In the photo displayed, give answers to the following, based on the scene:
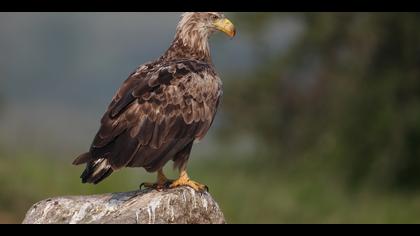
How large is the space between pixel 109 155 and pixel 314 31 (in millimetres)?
17518

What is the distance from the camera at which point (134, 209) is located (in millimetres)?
8961

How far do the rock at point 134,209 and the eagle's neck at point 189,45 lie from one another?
79.4 inches

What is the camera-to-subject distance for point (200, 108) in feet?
33.9

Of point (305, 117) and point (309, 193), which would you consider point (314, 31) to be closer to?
point (305, 117)

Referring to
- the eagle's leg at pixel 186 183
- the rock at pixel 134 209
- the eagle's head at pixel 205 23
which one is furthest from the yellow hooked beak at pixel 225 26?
the rock at pixel 134 209

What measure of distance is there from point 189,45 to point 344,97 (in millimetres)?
14697

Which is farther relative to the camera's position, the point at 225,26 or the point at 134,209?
the point at 225,26

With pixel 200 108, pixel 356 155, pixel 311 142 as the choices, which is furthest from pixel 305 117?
pixel 200 108

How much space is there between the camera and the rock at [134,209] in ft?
29.5

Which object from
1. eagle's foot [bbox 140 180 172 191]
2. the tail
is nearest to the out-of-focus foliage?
eagle's foot [bbox 140 180 172 191]

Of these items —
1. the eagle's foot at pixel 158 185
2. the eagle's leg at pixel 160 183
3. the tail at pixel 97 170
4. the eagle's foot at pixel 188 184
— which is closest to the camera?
the tail at pixel 97 170

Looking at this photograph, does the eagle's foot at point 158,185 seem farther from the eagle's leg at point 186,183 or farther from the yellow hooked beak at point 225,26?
the yellow hooked beak at point 225,26

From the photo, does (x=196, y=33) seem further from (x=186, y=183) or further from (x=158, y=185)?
(x=186, y=183)

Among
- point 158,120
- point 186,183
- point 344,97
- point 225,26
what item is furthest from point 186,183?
point 344,97
